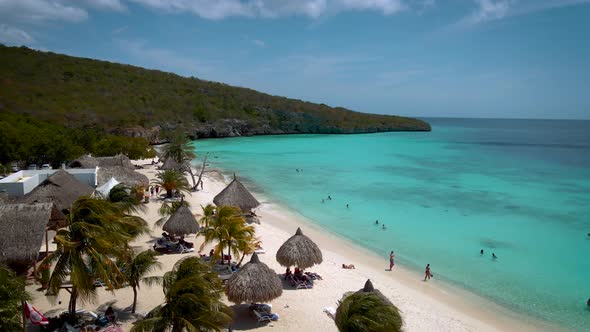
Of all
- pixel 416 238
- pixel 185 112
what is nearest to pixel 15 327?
pixel 416 238

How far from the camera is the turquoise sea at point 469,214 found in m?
13.0

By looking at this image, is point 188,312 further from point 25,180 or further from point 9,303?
point 25,180

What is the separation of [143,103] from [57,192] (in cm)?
5305

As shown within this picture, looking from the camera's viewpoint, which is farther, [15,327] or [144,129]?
[144,129]

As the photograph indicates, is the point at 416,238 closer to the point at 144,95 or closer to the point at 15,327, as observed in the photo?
the point at 15,327

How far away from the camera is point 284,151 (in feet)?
170

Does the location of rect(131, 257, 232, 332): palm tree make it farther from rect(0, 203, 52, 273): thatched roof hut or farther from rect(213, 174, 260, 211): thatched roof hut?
rect(213, 174, 260, 211): thatched roof hut

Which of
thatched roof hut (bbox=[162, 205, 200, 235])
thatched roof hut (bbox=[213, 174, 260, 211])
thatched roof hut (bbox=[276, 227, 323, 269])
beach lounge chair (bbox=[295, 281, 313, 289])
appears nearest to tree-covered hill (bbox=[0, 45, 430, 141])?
thatched roof hut (bbox=[213, 174, 260, 211])

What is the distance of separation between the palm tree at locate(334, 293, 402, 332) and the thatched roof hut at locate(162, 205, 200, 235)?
7371mm

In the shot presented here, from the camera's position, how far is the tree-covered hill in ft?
159

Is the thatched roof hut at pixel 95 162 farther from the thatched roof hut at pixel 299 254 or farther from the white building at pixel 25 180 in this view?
the thatched roof hut at pixel 299 254

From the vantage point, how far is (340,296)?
10422 millimetres

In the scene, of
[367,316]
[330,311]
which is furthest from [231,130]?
[367,316]

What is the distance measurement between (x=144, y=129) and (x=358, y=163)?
2905cm
